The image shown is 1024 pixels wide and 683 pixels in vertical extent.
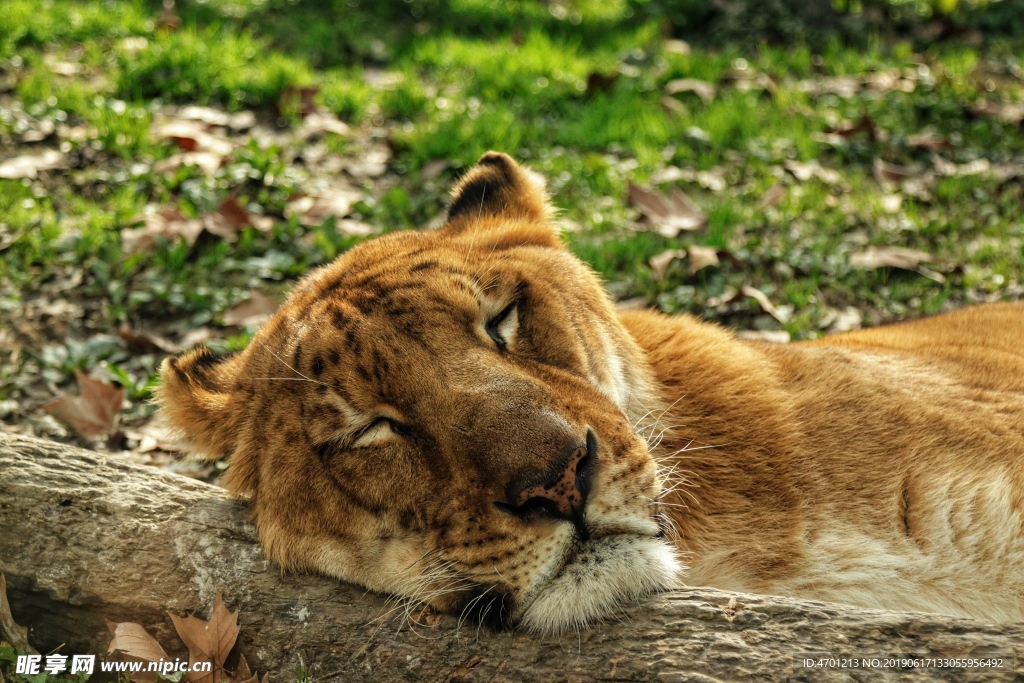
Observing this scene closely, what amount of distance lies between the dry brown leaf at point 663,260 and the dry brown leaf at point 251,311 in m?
2.31

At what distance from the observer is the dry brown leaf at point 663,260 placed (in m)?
5.95

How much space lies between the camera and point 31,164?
6.74 metres

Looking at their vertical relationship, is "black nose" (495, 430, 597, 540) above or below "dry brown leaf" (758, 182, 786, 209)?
above

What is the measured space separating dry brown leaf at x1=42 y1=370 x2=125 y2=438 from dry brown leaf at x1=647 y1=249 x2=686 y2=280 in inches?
124

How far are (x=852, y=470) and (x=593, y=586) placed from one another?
1.20 m

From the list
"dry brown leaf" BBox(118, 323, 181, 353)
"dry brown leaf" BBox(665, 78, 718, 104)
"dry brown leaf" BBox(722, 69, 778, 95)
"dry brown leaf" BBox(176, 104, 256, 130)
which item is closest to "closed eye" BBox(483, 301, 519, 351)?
"dry brown leaf" BBox(118, 323, 181, 353)

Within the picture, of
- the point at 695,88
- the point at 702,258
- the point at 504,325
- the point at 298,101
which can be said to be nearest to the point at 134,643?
the point at 504,325

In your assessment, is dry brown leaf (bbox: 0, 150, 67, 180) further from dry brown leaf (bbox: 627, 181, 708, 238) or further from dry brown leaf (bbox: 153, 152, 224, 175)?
dry brown leaf (bbox: 627, 181, 708, 238)

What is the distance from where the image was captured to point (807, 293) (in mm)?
5824

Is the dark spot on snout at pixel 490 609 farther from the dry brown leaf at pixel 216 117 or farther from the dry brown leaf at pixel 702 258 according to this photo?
the dry brown leaf at pixel 216 117

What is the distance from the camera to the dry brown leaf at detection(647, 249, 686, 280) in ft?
19.5

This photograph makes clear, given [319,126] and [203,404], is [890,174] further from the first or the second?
[203,404]

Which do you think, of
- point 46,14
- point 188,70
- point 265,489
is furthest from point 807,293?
point 46,14

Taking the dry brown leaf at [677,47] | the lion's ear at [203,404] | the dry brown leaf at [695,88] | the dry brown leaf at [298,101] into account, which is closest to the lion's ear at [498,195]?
the lion's ear at [203,404]
